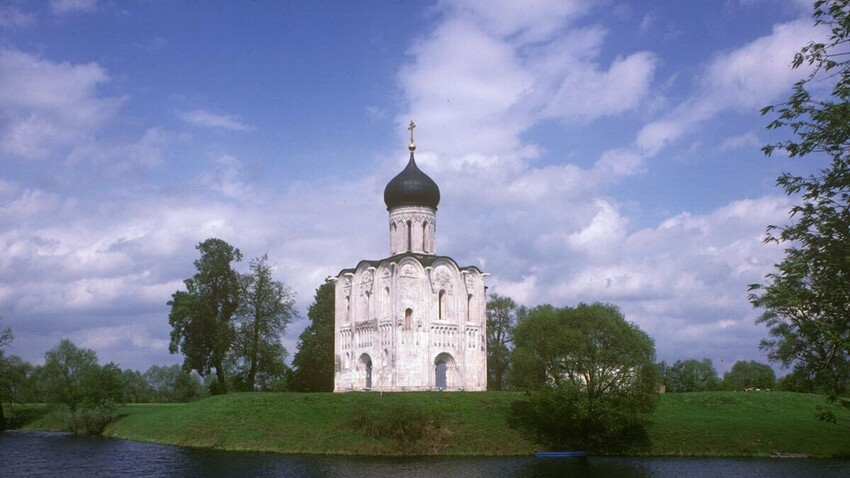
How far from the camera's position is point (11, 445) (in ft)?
111

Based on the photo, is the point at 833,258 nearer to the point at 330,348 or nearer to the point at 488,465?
the point at 488,465

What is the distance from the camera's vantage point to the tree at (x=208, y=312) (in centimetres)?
4109

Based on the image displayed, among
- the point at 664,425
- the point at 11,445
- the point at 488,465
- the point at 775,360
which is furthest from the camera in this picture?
the point at 775,360

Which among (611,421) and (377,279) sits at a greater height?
(377,279)

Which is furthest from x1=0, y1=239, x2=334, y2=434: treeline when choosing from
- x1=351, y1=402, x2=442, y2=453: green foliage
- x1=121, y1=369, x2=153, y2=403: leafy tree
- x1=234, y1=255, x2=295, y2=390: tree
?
x1=121, y1=369, x2=153, y2=403: leafy tree

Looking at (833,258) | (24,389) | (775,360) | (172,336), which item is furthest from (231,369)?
(833,258)

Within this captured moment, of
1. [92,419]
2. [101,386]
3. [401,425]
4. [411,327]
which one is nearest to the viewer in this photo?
[401,425]

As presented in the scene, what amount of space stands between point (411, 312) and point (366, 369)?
167 inches

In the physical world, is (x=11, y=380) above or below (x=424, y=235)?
below

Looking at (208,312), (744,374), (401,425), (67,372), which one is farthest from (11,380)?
(744,374)

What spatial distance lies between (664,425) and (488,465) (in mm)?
9156

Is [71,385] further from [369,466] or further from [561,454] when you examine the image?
[561,454]

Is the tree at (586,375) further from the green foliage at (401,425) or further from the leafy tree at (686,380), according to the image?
the leafy tree at (686,380)

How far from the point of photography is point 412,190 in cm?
3900
